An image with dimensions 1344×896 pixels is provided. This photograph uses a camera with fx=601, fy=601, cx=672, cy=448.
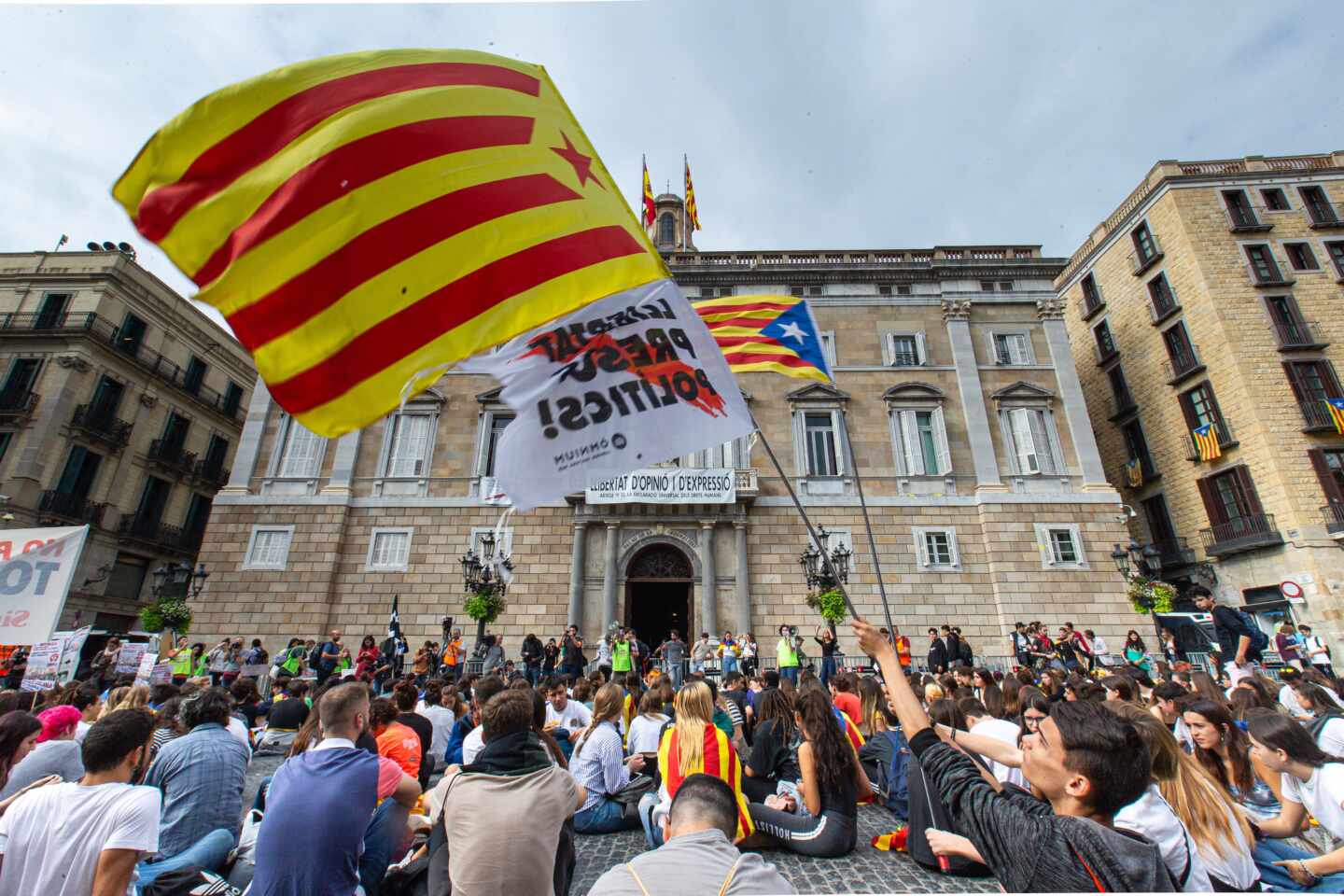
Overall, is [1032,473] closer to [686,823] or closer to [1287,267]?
[1287,267]

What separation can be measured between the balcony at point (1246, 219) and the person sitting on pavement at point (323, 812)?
31090mm

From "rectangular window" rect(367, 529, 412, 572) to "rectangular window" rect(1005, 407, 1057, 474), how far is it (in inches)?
775

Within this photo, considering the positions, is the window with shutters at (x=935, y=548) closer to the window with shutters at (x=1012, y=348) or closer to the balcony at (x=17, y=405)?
the window with shutters at (x=1012, y=348)

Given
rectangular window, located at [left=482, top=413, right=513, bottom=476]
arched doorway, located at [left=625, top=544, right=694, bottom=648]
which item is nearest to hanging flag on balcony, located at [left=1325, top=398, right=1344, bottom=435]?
arched doorway, located at [left=625, top=544, right=694, bottom=648]

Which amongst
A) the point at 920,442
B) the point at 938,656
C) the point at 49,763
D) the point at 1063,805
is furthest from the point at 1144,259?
the point at 49,763

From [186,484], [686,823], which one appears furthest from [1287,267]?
[186,484]

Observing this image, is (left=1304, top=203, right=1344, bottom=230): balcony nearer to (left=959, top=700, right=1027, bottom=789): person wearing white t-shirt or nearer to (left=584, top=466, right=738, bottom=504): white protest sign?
(left=584, top=466, right=738, bottom=504): white protest sign

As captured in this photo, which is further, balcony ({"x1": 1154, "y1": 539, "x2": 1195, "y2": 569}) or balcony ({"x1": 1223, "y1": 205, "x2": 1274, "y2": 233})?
balcony ({"x1": 1223, "y1": 205, "x2": 1274, "y2": 233})

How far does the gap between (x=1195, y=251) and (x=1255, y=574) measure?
1163 centimetres

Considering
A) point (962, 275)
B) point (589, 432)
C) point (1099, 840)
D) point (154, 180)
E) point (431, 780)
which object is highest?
point (962, 275)

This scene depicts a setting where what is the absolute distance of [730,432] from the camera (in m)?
3.28

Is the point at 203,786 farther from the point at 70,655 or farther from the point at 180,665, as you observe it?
the point at 180,665

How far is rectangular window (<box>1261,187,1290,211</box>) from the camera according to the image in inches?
917

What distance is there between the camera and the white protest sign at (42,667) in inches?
365
